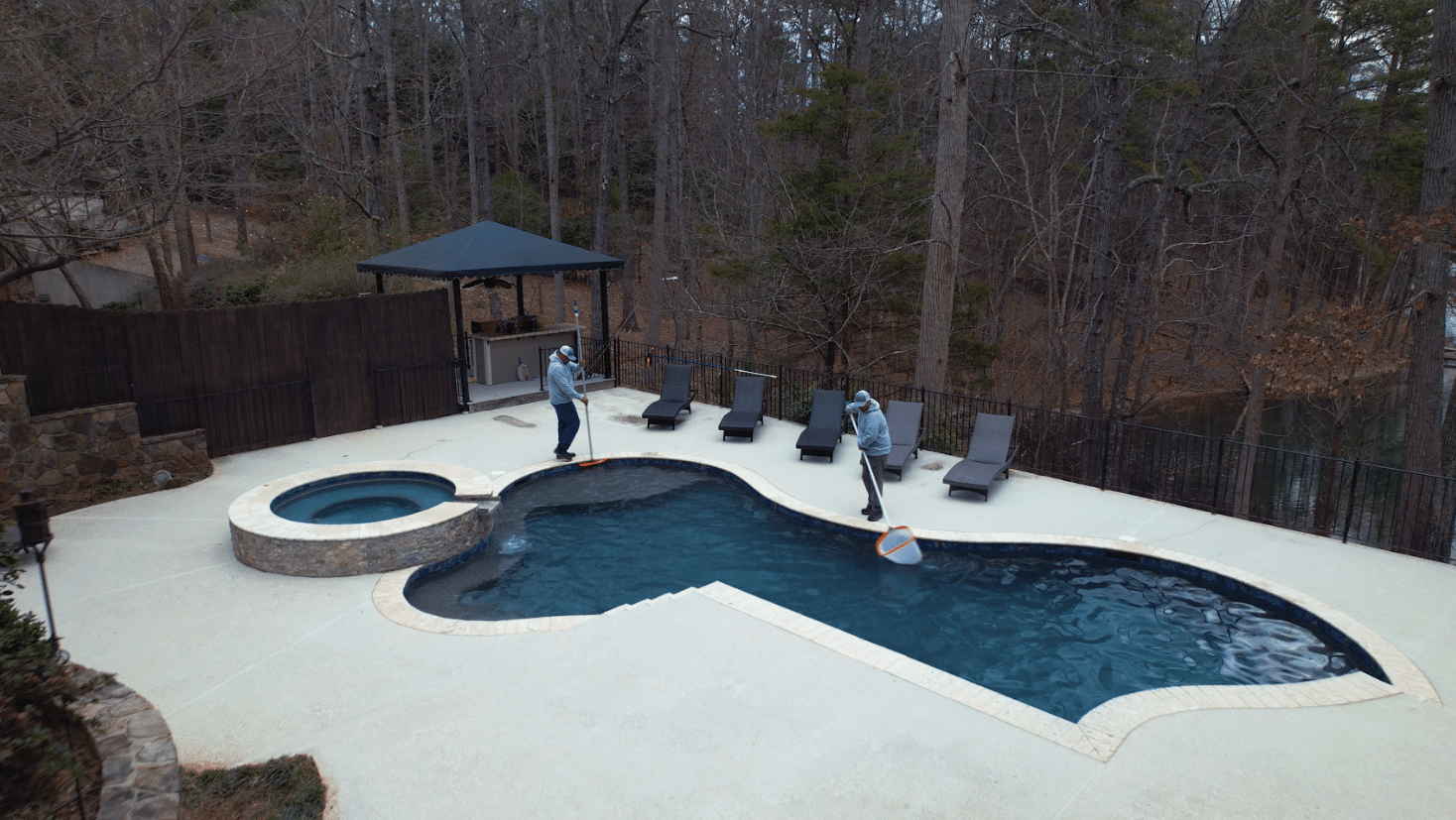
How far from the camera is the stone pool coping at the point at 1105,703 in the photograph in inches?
235

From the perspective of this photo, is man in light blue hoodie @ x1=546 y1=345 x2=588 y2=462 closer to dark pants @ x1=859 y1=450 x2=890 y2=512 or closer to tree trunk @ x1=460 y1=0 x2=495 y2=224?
dark pants @ x1=859 y1=450 x2=890 y2=512

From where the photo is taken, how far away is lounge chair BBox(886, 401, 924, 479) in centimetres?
1172

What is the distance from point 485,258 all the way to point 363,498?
5.32m

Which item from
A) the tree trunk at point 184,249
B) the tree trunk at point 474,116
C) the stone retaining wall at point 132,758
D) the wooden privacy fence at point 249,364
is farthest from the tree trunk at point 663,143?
the stone retaining wall at point 132,758

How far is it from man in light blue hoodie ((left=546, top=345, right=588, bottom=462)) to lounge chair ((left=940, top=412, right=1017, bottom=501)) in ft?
16.4

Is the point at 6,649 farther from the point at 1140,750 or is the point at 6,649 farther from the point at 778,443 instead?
the point at 778,443

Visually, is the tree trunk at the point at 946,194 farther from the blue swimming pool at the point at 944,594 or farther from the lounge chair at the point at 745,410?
the blue swimming pool at the point at 944,594

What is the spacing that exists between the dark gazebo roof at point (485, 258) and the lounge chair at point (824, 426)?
4514 millimetres

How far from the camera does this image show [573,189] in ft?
122

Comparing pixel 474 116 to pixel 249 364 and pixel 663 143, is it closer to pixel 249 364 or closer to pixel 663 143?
pixel 663 143

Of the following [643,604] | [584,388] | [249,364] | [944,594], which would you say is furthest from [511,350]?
[944,594]

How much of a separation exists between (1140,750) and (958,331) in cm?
1414

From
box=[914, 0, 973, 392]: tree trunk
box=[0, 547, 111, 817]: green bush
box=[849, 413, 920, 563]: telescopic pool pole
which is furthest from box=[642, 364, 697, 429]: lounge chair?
box=[0, 547, 111, 817]: green bush

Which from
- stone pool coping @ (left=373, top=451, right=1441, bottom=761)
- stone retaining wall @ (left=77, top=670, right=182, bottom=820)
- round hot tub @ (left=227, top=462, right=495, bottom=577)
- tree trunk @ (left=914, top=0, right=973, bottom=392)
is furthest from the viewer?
tree trunk @ (left=914, top=0, right=973, bottom=392)
